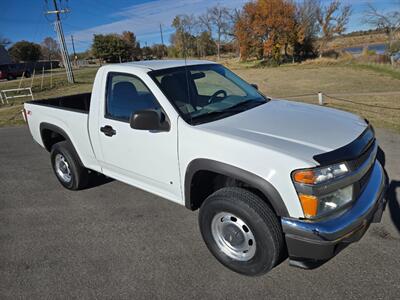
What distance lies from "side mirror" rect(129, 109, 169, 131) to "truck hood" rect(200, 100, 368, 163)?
430mm

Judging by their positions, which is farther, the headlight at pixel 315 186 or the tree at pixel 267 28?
the tree at pixel 267 28

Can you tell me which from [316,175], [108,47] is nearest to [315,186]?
[316,175]

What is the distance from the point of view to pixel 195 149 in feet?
8.52

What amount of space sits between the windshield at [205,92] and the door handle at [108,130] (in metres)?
0.78

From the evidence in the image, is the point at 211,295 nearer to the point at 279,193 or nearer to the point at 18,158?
the point at 279,193

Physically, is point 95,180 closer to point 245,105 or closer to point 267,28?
point 245,105

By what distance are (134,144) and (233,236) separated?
1.39m

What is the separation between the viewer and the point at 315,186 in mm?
2055

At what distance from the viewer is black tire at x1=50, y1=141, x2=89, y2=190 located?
4168 mm

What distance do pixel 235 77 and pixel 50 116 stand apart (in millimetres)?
2761

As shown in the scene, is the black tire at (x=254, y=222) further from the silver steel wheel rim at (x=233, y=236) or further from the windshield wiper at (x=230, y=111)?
the windshield wiper at (x=230, y=111)

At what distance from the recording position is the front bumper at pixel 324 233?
2.09 metres

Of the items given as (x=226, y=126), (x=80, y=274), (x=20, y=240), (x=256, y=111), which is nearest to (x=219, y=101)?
(x=256, y=111)

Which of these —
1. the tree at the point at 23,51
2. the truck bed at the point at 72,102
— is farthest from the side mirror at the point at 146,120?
the tree at the point at 23,51
